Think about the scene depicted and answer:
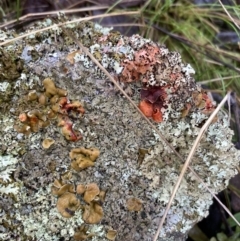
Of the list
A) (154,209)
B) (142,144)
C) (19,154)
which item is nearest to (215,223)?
(154,209)

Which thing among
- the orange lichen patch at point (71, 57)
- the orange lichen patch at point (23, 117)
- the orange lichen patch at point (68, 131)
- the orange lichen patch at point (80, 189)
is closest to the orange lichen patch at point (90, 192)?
the orange lichen patch at point (80, 189)

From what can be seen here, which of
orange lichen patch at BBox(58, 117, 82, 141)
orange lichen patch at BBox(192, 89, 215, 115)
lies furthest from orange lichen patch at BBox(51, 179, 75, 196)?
orange lichen patch at BBox(192, 89, 215, 115)

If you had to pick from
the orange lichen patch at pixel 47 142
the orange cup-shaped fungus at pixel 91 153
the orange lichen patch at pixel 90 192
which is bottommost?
the orange lichen patch at pixel 90 192

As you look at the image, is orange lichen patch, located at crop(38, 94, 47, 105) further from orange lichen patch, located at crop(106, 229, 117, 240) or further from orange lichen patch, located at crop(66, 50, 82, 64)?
orange lichen patch, located at crop(106, 229, 117, 240)

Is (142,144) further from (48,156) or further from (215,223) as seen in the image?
(215,223)

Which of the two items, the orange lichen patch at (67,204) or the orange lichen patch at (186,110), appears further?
the orange lichen patch at (186,110)

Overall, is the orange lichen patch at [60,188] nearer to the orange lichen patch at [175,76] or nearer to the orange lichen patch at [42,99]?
the orange lichen patch at [42,99]

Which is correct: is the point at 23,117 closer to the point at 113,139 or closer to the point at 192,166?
the point at 113,139
